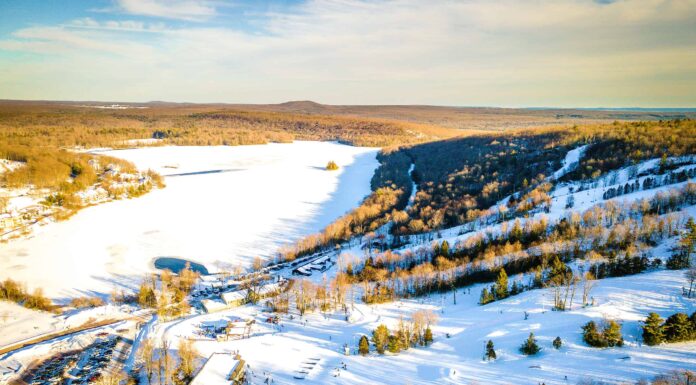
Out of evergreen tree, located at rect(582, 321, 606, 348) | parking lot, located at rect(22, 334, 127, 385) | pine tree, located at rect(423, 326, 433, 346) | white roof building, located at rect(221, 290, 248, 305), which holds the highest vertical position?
evergreen tree, located at rect(582, 321, 606, 348)

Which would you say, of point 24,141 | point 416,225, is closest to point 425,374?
point 416,225

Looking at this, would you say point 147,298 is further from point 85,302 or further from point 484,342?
point 484,342

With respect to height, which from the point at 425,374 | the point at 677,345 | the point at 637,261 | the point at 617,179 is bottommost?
the point at 425,374

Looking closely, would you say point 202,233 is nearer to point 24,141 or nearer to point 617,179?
point 617,179

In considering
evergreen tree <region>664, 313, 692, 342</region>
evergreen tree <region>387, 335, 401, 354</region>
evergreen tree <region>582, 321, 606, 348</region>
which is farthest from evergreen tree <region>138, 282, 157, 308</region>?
evergreen tree <region>664, 313, 692, 342</region>

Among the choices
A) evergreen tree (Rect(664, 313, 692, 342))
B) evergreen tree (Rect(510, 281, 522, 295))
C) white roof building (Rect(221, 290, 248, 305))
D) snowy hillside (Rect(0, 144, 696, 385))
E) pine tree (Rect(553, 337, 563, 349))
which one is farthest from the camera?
white roof building (Rect(221, 290, 248, 305))

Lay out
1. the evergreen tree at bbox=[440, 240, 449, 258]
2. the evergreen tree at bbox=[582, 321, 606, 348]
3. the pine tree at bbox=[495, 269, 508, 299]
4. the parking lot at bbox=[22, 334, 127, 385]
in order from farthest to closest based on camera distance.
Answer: the evergreen tree at bbox=[440, 240, 449, 258], the pine tree at bbox=[495, 269, 508, 299], the parking lot at bbox=[22, 334, 127, 385], the evergreen tree at bbox=[582, 321, 606, 348]

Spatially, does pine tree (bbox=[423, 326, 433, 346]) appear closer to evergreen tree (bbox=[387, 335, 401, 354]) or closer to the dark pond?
evergreen tree (bbox=[387, 335, 401, 354])
